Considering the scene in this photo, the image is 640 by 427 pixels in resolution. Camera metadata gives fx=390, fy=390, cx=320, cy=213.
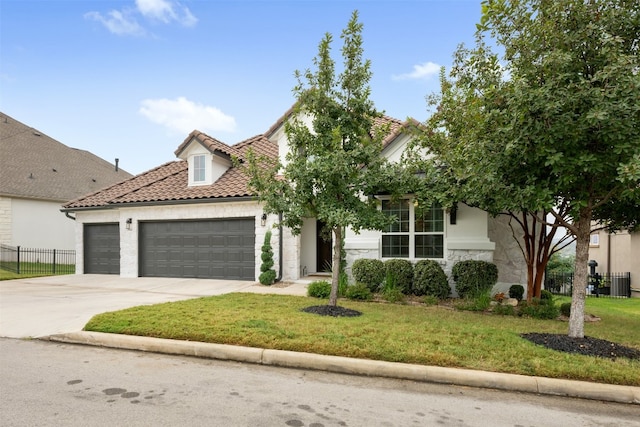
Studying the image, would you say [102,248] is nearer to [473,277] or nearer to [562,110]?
[473,277]

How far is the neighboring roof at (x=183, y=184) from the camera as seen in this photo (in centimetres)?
1490

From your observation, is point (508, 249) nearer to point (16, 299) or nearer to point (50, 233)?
point (16, 299)

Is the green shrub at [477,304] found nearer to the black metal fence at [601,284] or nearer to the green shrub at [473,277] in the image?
the green shrub at [473,277]

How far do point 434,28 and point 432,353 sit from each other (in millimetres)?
11347

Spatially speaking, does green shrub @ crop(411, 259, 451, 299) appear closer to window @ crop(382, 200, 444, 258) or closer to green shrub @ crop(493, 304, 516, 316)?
window @ crop(382, 200, 444, 258)

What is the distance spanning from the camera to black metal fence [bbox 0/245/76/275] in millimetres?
19422

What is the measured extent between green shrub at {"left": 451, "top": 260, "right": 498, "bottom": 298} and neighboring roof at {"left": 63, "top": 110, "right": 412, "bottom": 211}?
4.84 m

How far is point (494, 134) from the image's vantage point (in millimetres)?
6219

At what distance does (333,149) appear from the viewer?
833 centimetres

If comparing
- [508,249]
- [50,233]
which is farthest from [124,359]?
[50,233]

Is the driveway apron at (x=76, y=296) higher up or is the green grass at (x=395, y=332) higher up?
the green grass at (x=395, y=332)

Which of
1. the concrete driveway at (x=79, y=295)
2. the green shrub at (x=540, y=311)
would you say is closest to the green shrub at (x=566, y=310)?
the green shrub at (x=540, y=311)

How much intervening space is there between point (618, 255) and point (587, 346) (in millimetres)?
18861

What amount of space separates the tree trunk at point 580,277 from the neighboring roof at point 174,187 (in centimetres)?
1021
